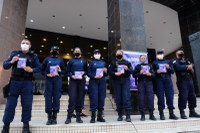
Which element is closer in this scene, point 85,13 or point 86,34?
point 85,13

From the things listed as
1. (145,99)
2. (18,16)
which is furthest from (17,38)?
(145,99)

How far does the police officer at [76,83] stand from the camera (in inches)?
151

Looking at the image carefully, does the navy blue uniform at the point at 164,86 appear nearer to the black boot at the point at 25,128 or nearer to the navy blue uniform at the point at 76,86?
the navy blue uniform at the point at 76,86

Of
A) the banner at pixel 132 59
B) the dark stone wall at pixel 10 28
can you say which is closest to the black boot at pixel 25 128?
the banner at pixel 132 59

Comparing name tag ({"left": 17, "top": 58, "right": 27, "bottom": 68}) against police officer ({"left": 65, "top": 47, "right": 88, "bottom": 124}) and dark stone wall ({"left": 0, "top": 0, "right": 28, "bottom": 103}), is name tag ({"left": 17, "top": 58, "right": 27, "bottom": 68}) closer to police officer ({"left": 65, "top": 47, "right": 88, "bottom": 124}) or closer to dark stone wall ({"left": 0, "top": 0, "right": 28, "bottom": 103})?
police officer ({"left": 65, "top": 47, "right": 88, "bottom": 124})

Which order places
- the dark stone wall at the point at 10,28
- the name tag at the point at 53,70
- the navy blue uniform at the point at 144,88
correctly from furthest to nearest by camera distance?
the dark stone wall at the point at 10,28
the navy blue uniform at the point at 144,88
the name tag at the point at 53,70

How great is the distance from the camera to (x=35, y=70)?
3332 millimetres

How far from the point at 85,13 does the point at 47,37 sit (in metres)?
4.10

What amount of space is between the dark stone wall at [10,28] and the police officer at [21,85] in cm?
361

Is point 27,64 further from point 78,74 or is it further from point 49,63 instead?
point 78,74

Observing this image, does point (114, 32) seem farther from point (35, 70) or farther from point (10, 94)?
point (10, 94)

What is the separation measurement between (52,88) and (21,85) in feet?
2.21

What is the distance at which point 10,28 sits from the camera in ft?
23.0

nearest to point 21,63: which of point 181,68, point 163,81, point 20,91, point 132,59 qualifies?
point 20,91
